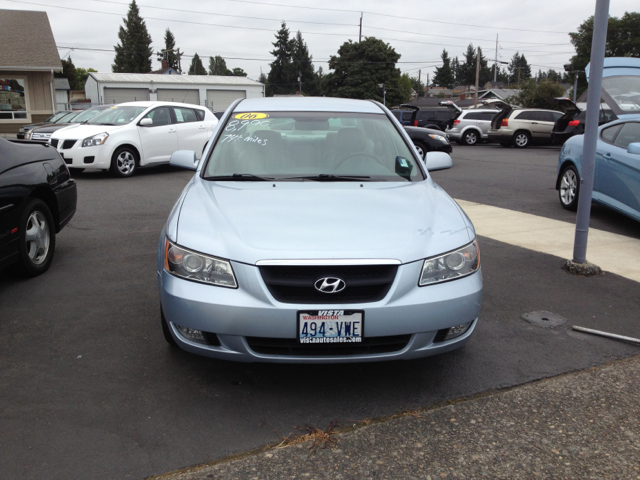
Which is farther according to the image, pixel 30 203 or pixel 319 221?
pixel 30 203

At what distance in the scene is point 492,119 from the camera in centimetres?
2511

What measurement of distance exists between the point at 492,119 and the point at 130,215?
20.1 m

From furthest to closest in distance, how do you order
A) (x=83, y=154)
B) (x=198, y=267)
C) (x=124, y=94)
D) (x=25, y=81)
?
(x=124, y=94) → (x=25, y=81) → (x=83, y=154) → (x=198, y=267)

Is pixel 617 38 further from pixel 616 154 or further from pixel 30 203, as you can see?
pixel 30 203

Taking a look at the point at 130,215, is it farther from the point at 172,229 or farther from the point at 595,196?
the point at 595,196

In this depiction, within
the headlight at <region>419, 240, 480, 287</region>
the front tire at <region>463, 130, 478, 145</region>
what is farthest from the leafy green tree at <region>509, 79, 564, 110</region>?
the headlight at <region>419, 240, 480, 287</region>

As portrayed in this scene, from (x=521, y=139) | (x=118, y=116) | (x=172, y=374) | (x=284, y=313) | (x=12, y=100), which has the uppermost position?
(x=12, y=100)

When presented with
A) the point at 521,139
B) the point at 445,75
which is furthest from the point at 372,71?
the point at 445,75

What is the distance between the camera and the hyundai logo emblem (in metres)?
2.89

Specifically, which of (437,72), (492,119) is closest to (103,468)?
(492,119)

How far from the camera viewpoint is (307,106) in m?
4.77

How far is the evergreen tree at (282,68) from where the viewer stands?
10812 cm

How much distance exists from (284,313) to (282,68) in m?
111

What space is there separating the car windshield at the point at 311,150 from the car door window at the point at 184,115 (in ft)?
31.0
